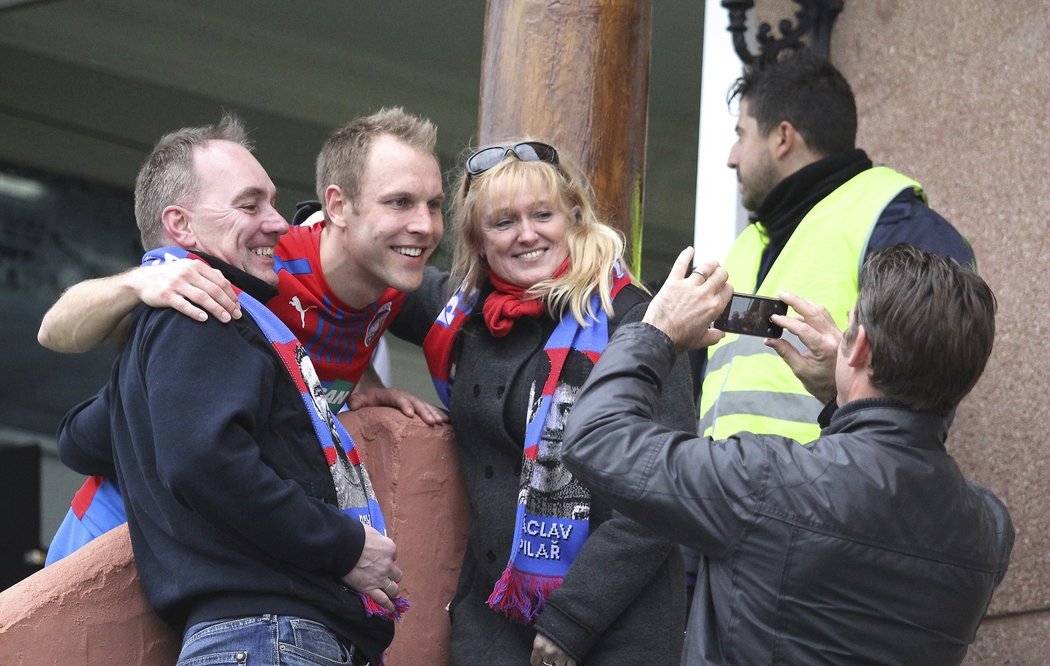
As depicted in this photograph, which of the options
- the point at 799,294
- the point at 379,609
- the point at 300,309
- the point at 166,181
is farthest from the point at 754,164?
the point at 379,609

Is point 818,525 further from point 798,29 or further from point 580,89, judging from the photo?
point 798,29

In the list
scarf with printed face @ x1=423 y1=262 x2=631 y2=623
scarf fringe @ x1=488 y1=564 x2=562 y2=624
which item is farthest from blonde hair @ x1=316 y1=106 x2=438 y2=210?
scarf fringe @ x1=488 y1=564 x2=562 y2=624

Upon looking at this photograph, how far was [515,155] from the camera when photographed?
3248mm

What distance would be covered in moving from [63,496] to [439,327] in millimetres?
9876

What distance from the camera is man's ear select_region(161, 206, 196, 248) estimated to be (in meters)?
2.93

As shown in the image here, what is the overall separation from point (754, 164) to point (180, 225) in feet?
7.14

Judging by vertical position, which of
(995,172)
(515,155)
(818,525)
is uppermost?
(515,155)

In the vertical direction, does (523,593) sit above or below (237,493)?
below

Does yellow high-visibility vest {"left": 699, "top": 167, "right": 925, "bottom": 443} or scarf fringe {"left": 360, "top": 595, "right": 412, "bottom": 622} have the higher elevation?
yellow high-visibility vest {"left": 699, "top": 167, "right": 925, "bottom": 443}

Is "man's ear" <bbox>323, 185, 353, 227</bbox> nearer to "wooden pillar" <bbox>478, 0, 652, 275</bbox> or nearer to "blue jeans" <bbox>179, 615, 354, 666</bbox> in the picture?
"wooden pillar" <bbox>478, 0, 652, 275</bbox>

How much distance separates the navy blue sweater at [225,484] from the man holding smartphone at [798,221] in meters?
1.51

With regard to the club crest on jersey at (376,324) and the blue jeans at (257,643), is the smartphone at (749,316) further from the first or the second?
the club crest on jersey at (376,324)

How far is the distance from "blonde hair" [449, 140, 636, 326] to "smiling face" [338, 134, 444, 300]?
70 mm

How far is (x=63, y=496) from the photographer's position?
12383 millimetres
